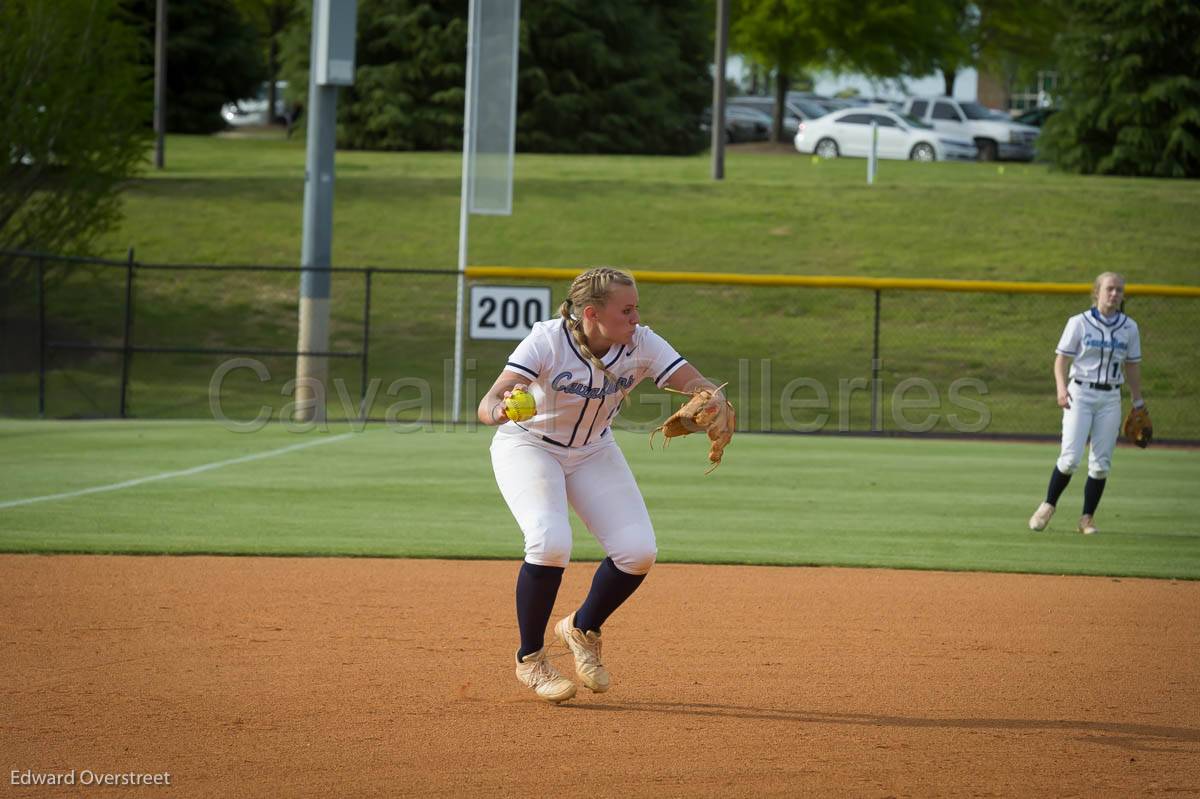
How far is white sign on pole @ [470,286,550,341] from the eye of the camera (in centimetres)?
1775

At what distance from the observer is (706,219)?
29969 millimetres

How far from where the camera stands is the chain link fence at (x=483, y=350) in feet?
68.3

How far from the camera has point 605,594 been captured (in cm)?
620

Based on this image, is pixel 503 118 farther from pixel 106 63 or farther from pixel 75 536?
pixel 75 536

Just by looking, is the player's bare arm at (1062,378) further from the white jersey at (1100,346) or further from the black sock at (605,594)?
the black sock at (605,594)

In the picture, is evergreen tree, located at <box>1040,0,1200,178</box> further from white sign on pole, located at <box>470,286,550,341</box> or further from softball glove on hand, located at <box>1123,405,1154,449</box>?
softball glove on hand, located at <box>1123,405,1154,449</box>

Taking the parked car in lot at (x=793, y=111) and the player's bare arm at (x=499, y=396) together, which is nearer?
the player's bare arm at (x=499, y=396)

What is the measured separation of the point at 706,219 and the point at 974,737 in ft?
81.3

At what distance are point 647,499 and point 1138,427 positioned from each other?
416 centimetres

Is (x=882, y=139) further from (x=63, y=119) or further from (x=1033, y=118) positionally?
(x=63, y=119)

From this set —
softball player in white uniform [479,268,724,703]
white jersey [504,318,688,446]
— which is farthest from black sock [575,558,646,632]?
white jersey [504,318,688,446]

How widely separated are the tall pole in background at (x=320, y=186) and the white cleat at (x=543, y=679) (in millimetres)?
13506

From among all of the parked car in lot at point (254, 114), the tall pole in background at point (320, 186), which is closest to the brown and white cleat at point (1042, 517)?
the tall pole in background at point (320, 186)

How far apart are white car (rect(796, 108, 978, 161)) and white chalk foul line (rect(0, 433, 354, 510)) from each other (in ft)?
93.5
